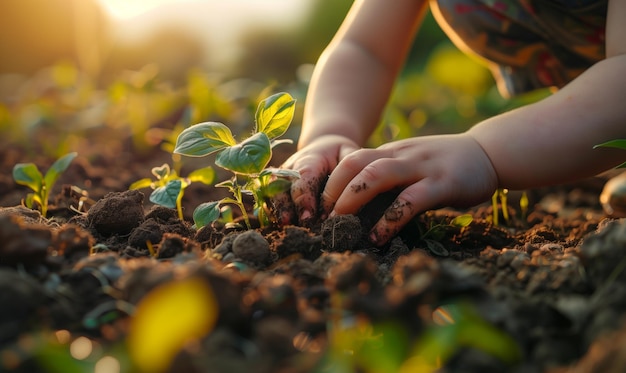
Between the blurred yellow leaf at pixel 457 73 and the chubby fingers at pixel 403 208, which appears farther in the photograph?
the blurred yellow leaf at pixel 457 73

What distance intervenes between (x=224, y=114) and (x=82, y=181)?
0.80 metres

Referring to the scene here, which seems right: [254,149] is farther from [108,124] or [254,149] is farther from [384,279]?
[108,124]

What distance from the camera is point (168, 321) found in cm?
73

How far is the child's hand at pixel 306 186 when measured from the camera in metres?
1.40

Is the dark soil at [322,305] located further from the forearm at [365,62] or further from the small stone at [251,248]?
the forearm at [365,62]

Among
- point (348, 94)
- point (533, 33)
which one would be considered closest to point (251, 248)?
point (348, 94)

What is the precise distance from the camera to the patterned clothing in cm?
194

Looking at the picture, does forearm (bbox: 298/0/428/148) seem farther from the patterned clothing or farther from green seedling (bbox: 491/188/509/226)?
green seedling (bbox: 491/188/509/226)

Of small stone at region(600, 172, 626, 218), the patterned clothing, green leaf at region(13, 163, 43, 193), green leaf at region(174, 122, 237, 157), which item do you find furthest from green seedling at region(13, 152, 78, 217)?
small stone at region(600, 172, 626, 218)

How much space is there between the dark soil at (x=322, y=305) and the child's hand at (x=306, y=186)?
0.22m

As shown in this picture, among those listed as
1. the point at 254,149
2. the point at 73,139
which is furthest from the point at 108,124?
the point at 254,149

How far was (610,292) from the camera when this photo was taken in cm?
Result: 83

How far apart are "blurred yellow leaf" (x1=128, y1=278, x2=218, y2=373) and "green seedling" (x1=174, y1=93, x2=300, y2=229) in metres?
0.45

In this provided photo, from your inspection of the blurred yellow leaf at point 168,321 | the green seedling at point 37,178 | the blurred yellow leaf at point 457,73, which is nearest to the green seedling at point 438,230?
the blurred yellow leaf at point 168,321
